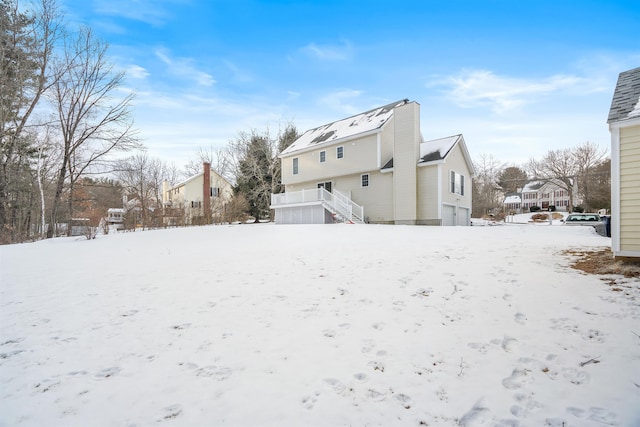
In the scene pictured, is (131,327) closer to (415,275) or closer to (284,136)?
(415,275)

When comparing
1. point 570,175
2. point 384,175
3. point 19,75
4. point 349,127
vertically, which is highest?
point 19,75

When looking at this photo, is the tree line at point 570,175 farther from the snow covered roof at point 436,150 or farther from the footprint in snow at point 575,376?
the footprint in snow at point 575,376

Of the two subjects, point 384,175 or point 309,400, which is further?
point 384,175

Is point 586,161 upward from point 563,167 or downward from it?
upward

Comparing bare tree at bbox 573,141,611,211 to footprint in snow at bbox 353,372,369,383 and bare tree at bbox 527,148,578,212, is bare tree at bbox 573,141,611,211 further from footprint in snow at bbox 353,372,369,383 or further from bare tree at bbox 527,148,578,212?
footprint in snow at bbox 353,372,369,383

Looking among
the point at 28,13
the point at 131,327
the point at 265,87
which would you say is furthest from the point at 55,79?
the point at 131,327

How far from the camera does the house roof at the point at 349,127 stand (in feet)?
65.6

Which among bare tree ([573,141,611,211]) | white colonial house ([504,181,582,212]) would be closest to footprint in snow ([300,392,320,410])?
bare tree ([573,141,611,211])

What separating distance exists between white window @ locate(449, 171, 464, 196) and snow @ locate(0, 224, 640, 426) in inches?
508

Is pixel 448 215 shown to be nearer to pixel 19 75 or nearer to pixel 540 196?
pixel 19 75

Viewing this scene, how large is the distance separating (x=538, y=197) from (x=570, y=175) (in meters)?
22.2

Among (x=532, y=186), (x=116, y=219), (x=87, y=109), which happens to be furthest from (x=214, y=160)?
(x=532, y=186)

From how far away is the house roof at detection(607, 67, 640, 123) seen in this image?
6.19 meters

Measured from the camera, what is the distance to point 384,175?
1944 cm
